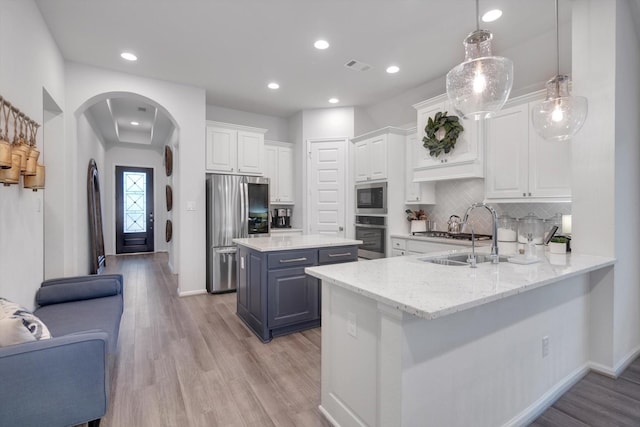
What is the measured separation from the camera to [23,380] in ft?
4.21

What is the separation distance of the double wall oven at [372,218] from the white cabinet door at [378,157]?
149 mm

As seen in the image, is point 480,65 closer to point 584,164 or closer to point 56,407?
point 584,164

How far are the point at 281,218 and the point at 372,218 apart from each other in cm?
189

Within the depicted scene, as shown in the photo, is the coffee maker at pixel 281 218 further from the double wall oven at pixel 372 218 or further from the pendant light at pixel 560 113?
the pendant light at pixel 560 113

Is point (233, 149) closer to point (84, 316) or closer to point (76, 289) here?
point (76, 289)

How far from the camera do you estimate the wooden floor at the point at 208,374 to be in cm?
187

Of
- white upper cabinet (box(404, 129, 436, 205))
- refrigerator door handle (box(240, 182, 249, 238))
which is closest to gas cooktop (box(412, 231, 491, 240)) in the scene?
white upper cabinet (box(404, 129, 436, 205))

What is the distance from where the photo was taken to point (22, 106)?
7.63 ft

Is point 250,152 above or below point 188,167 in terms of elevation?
above

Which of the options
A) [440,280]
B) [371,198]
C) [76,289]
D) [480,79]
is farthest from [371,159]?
[76,289]

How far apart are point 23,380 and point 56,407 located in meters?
0.18

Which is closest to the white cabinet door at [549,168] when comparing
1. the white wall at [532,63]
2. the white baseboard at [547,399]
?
the white wall at [532,63]

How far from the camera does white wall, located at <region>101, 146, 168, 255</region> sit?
25.8 ft

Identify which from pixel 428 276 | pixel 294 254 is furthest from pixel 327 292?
pixel 294 254
